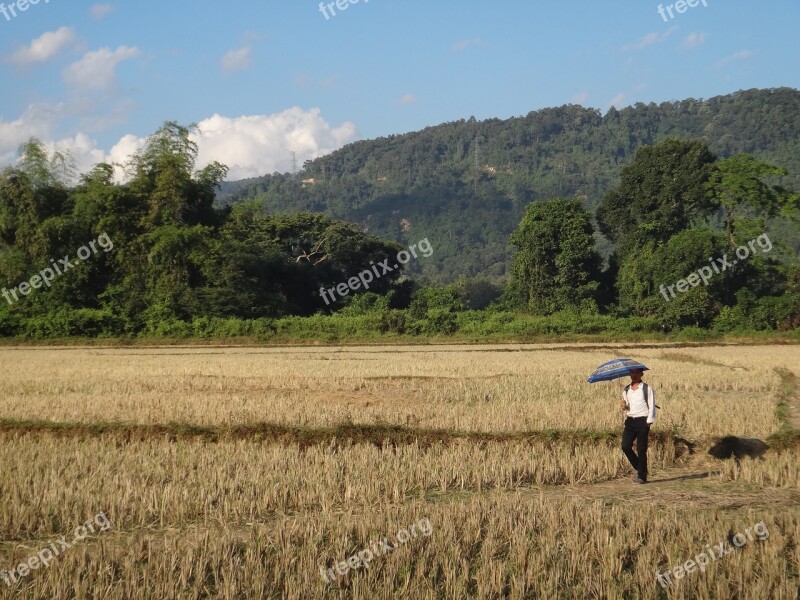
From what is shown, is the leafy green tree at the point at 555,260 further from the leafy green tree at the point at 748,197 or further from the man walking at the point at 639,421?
the man walking at the point at 639,421

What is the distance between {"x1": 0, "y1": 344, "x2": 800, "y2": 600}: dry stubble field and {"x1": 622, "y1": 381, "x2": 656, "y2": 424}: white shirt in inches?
34.9

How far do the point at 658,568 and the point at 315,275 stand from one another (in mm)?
50379

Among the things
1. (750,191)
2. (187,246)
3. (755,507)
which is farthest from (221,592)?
(750,191)

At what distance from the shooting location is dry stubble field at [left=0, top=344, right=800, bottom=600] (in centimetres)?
625

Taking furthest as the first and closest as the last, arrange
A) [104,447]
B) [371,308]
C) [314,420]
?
[371,308] → [314,420] → [104,447]

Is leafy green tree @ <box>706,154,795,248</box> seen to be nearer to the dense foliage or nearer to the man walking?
the dense foliage

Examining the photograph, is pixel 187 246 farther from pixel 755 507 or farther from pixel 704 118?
pixel 704 118

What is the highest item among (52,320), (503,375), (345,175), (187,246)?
(345,175)

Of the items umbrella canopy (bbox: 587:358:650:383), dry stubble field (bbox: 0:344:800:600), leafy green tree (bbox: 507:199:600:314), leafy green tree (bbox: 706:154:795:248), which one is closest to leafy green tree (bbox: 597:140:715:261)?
leafy green tree (bbox: 706:154:795:248)

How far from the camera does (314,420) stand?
13352 mm

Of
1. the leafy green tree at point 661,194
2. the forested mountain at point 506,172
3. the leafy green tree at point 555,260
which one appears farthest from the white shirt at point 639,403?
the forested mountain at point 506,172

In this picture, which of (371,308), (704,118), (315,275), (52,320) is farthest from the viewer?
(704,118)

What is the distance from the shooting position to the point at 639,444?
9.85m

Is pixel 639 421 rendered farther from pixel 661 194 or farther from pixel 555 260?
pixel 661 194
